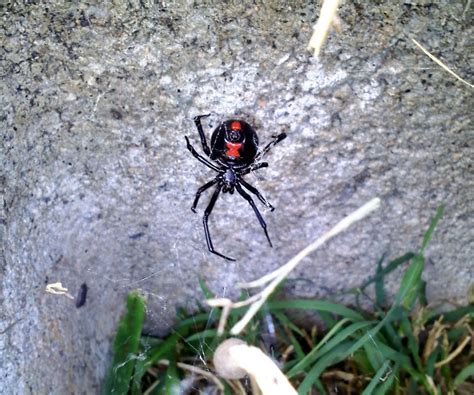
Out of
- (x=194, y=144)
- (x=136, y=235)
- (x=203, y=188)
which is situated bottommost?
(x=136, y=235)

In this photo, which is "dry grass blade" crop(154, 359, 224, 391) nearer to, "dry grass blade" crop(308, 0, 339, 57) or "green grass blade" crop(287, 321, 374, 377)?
"green grass blade" crop(287, 321, 374, 377)

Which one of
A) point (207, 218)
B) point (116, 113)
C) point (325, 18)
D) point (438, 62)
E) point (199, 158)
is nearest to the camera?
point (325, 18)

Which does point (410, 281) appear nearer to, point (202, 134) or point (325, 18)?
point (202, 134)

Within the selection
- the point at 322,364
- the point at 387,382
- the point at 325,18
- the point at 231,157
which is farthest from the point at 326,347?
the point at 325,18

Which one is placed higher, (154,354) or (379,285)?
(379,285)

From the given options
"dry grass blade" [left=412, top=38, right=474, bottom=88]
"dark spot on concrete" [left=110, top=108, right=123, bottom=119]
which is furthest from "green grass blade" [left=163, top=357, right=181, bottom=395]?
"dry grass blade" [left=412, top=38, right=474, bottom=88]
